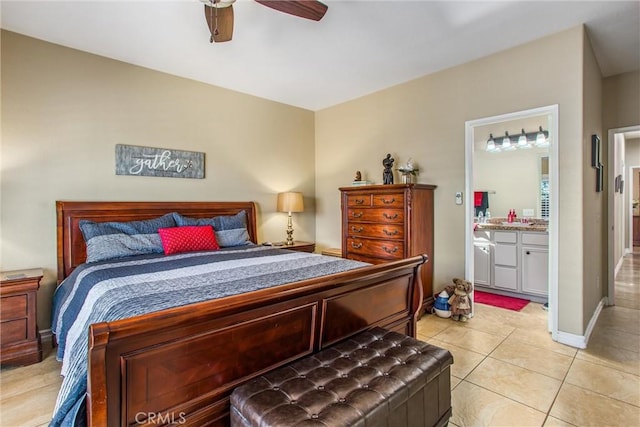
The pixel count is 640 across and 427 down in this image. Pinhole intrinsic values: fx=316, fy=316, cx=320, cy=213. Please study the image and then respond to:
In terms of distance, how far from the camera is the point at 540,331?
3010 millimetres

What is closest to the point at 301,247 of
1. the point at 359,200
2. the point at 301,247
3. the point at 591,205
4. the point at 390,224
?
the point at 301,247

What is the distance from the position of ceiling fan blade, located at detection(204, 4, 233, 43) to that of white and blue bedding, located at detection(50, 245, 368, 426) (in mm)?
1583

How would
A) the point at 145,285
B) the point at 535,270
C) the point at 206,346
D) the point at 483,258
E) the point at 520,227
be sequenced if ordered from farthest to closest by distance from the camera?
1. the point at 483,258
2. the point at 520,227
3. the point at 535,270
4. the point at 145,285
5. the point at 206,346

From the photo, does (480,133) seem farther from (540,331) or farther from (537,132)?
(540,331)

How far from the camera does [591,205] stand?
9.93 ft

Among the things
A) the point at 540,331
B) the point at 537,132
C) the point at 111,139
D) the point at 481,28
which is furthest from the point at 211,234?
the point at 537,132

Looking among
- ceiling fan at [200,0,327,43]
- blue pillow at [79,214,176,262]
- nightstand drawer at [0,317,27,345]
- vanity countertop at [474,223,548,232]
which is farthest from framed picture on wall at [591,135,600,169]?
nightstand drawer at [0,317,27,345]

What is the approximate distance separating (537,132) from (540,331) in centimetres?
288

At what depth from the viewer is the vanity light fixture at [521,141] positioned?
440cm

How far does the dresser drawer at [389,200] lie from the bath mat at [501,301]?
1.70 meters

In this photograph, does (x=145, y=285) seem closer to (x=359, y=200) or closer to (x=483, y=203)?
(x=359, y=200)

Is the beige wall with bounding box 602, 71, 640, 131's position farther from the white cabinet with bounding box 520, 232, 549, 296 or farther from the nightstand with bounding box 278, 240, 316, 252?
the nightstand with bounding box 278, 240, 316, 252

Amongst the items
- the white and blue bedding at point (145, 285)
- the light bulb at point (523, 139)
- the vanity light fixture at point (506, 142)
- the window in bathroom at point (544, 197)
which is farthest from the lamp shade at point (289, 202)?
the window in bathroom at point (544, 197)

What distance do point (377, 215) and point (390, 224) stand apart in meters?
0.21
